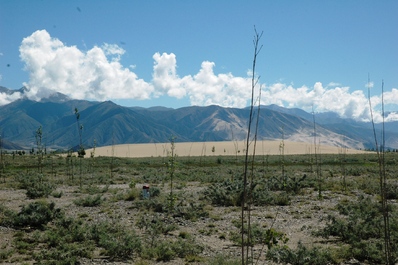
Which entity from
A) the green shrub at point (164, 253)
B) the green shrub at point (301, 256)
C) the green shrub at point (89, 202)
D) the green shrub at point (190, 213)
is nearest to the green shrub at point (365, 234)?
the green shrub at point (301, 256)

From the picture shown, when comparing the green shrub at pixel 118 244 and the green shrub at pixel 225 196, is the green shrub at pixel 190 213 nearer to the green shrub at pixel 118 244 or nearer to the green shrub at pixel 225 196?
the green shrub at pixel 225 196

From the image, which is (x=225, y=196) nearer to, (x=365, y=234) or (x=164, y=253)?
(x=365, y=234)

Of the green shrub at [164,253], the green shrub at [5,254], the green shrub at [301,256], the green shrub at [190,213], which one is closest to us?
the green shrub at [301,256]

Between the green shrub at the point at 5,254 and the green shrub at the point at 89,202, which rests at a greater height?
the green shrub at the point at 89,202

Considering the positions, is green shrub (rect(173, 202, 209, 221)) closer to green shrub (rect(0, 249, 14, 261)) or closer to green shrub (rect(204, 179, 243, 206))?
green shrub (rect(204, 179, 243, 206))


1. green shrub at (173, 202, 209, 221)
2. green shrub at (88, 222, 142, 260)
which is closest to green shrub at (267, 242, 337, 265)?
green shrub at (88, 222, 142, 260)

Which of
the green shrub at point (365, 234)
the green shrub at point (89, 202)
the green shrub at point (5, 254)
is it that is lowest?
the green shrub at point (5, 254)

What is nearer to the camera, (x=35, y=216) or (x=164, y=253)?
(x=164, y=253)

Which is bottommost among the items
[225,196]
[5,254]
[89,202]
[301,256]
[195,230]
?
[195,230]

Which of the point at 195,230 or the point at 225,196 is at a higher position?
the point at 225,196

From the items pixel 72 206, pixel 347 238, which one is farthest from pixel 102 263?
pixel 72 206

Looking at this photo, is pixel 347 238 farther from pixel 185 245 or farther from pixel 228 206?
pixel 228 206

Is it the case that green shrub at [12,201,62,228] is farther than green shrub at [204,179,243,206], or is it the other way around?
green shrub at [204,179,243,206]

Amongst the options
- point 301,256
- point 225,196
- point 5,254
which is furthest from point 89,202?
point 301,256
